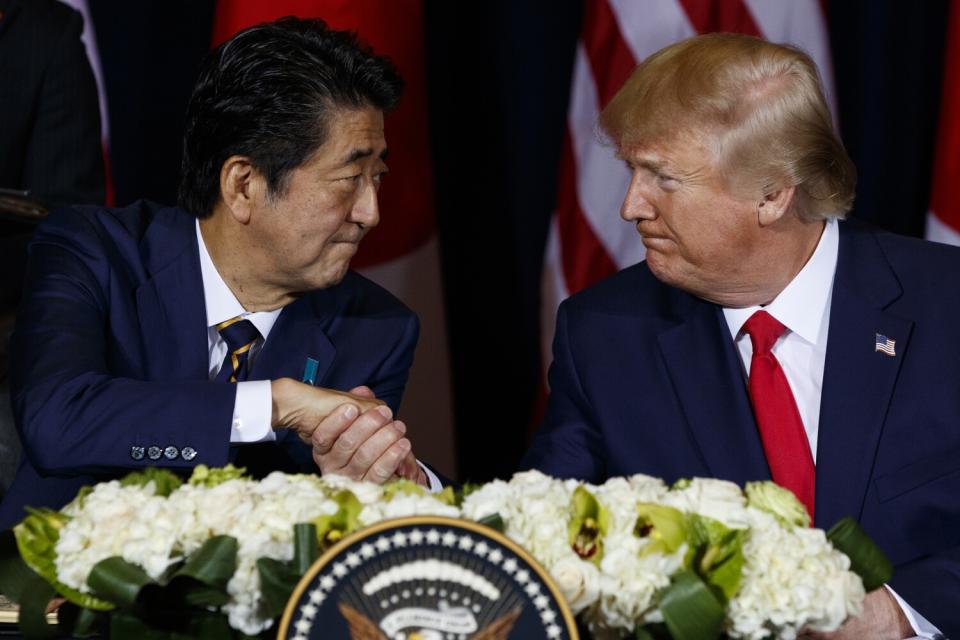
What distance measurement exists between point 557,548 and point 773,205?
1019 mm

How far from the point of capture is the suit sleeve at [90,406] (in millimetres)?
1976

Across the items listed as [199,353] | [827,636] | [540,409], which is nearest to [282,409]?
[199,353]

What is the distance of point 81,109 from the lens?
9.62 ft

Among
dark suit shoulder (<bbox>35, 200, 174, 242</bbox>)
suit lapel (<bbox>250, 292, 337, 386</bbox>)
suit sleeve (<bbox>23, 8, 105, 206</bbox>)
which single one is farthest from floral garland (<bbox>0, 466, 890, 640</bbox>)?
suit sleeve (<bbox>23, 8, 105, 206</bbox>)

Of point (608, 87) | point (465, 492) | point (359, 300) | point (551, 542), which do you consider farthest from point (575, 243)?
point (551, 542)

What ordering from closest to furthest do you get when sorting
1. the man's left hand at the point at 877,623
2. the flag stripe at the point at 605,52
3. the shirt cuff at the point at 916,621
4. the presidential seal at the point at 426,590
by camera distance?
1. the presidential seal at the point at 426,590
2. the man's left hand at the point at 877,623
3. the shirt cuff at the point at 916,621
4. the flag stripe at the point at 605,52

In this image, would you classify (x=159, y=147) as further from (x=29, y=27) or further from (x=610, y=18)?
(x=610, y=18)

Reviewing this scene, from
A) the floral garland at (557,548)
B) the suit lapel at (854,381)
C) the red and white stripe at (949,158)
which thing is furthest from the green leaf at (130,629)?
the red and white stripe at (949,158)

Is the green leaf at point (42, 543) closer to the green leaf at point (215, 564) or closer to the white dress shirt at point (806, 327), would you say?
the green leaf at point (215, 564)

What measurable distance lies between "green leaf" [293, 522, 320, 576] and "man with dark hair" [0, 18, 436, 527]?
26.5 inches

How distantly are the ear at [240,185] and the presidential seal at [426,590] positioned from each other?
3.65ft

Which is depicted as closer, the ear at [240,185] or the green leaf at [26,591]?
the green leaf at [26,591]

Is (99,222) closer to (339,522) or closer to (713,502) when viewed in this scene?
(339,522)

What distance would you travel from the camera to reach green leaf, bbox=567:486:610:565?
55.3 inches
